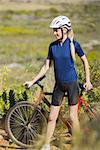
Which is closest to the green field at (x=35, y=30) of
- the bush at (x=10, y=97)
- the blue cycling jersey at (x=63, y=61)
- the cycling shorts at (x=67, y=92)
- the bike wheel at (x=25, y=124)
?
the bush at (x=10, y=97)

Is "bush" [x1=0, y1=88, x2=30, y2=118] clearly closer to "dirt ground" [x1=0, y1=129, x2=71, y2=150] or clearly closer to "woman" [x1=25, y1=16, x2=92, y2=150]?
"dirt ground" [x1=0, y1=129, x2=71, y2=150]

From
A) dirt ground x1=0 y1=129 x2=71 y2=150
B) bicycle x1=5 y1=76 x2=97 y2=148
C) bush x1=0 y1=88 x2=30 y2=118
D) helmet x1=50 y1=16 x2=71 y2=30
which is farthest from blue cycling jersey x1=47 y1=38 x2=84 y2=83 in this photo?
bush x1=0 y1=88 x2=30 y2=118

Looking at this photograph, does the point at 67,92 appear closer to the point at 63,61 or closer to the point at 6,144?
the point at 63,61

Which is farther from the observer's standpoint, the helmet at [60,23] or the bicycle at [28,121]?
the bicycle at [28,121]

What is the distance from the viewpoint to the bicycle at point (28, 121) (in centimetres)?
732

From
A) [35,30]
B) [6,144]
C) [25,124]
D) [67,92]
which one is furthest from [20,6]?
[67,92]

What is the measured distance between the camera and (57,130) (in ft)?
26.3

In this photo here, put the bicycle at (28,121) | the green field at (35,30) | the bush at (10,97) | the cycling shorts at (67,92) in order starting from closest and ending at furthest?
the cycling shorts at (67,92)
the bicycle at (28,121)
the bush at (10,97)
the green field at (35,30)

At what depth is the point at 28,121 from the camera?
7.55 meters

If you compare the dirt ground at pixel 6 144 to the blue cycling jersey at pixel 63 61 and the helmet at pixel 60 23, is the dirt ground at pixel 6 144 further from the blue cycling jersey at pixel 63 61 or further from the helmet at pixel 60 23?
the helmet at pixel 60 23

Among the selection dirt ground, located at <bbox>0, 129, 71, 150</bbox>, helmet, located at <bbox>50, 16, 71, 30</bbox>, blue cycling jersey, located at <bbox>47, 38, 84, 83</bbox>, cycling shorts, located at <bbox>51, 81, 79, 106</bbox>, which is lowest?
dirt ground, located at <bbox>0, 129, 71, 150</bbox>

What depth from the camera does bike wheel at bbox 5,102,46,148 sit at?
24.2 ft

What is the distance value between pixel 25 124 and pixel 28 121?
0.07m

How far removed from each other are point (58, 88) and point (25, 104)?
0.65m
